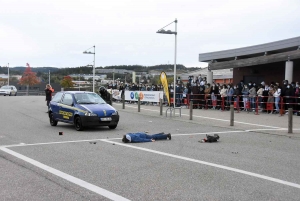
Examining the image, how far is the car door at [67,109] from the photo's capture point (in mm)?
16625

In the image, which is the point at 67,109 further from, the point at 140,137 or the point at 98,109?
the point at 140,137

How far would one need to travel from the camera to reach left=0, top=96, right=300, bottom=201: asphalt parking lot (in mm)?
6867

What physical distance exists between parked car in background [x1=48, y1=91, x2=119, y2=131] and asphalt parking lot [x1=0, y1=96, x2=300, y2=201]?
58 centimetres

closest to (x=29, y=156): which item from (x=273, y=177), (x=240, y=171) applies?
(x=240, y=171)

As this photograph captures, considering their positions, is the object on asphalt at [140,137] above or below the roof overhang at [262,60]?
below

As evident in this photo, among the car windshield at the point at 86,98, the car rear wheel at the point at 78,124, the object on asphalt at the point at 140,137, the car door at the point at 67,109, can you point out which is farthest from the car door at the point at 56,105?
the object on asphalt at the point at 140,137

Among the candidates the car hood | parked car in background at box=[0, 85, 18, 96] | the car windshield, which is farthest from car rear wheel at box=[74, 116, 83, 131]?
parked car in background at box=[0, 85, 18, 96]

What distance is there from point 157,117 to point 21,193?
1663cm

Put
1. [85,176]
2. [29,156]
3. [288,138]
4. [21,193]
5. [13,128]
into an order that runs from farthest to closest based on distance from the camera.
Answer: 1. [13,128]
2. [288,138]
3. [29,156]
4. [85,176]
5. [21,193]

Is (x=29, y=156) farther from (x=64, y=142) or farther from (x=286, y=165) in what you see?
(x=286, y=165)

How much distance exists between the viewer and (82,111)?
52.4 ft

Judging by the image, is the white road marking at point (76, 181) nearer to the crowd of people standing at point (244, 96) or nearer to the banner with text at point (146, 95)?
the crowd of people standing at point (244, 96)

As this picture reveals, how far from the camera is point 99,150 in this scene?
444 inches

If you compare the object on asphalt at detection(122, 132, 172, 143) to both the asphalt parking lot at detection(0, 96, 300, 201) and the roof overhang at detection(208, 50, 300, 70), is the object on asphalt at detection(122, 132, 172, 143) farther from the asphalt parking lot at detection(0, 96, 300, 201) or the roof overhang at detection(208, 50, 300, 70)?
the roof overhang at detection(208, 50, 300, 70)
